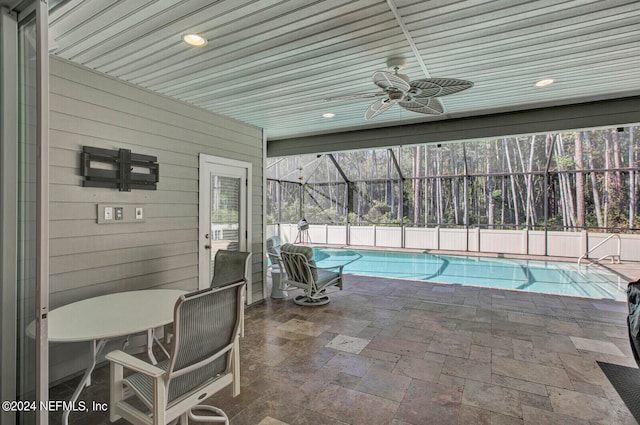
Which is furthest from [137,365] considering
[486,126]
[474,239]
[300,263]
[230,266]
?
[474,239]

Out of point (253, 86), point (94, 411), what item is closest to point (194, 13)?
point (253, 86)

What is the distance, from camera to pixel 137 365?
5.34 feet

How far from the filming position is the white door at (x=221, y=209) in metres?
4.16

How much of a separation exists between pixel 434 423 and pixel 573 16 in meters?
3.01

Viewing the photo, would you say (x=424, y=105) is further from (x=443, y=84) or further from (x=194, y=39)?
(x=194, y=39)

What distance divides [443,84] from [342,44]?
0.92 m

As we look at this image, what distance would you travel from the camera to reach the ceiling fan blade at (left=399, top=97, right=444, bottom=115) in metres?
3.22

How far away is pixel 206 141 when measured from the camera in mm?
4250

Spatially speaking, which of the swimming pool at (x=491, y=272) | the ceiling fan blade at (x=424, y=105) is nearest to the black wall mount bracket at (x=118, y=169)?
the ceiling fan blade at (x=424, y=105)

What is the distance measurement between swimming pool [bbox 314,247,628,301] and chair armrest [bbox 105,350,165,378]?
6.29 metres

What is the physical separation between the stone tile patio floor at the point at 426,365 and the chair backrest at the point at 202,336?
26.3 inches

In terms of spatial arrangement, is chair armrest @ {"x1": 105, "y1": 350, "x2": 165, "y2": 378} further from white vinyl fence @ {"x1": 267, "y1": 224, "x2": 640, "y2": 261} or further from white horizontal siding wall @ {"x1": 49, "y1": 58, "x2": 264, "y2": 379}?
white vinyl fence @ {"x1": 267, "y1": 224, "x2": 640, "y2": 261}

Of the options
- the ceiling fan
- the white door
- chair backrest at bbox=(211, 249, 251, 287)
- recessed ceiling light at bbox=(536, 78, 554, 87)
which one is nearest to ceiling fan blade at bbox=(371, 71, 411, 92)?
the ceiling fan

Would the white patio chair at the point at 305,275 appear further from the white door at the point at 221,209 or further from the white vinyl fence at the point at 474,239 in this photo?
the white vinyl fence at the point at 474,239
